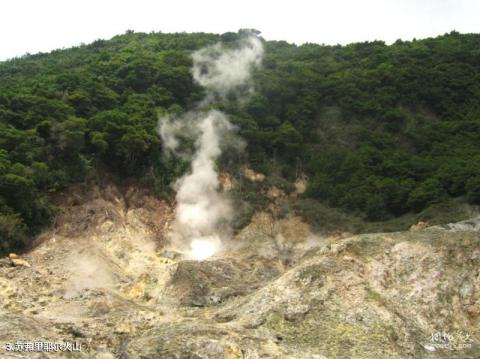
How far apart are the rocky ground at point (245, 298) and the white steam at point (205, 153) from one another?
8.62 feet

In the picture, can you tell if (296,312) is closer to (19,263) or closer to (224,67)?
(19,263)

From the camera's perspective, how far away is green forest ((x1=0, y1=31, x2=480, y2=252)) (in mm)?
34438

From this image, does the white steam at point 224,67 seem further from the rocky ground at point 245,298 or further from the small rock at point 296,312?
the small rock at point 296,312

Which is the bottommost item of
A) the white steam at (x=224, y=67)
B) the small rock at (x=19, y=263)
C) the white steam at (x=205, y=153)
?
the small rock at (x=19, y=263)

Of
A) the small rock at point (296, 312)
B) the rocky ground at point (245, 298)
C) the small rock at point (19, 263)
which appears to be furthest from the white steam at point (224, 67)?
the small rock at point (296, 312)

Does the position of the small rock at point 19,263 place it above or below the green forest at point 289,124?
below

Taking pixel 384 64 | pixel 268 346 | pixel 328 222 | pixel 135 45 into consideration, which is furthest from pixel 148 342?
pixel 135 45

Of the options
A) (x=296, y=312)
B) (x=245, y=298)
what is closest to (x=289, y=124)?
(x=245, y=298)

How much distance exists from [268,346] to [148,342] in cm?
384

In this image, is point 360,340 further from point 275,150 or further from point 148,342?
point 275,150

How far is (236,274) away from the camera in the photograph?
28625mm

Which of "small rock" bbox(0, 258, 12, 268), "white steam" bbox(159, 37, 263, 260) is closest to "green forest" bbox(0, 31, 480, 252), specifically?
"white steam" bbox(159, 37, 263, 260)

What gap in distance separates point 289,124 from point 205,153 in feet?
23.6

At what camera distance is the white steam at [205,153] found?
34.2 meters
